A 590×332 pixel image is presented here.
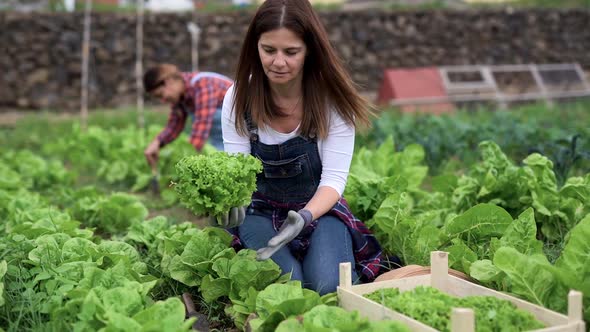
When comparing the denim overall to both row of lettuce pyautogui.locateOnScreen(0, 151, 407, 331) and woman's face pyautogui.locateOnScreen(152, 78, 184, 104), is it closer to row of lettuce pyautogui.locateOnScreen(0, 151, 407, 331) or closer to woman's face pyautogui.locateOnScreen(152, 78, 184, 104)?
row of lettuce pyautogui.locateOnScreen(0, 151, 407, 331)

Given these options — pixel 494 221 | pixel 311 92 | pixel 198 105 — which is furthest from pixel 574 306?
pixel 198 105

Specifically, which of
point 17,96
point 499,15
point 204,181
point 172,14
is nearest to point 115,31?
point 172,14

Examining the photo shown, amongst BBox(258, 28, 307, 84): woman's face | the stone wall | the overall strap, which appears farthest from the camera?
the stone wall

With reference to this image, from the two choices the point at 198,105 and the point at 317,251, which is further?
the point at 198,105

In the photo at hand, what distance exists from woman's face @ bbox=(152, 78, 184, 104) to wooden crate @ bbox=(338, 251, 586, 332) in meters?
3.37

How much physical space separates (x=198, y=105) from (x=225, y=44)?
9189mm

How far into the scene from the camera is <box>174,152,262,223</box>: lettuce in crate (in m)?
2.64

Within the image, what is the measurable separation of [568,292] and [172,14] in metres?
12.8

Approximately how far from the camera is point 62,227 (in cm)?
355

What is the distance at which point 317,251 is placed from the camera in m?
3.07

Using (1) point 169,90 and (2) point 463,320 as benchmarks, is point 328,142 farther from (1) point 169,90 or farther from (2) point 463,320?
(1) point 169,90

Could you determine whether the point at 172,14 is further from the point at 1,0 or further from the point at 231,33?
the point at 1,0

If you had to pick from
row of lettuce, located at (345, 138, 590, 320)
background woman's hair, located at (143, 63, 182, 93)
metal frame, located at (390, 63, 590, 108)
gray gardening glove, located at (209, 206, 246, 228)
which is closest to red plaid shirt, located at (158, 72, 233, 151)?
background woman's hair, located at (143, 63, 182, 93)

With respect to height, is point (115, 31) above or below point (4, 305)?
above
